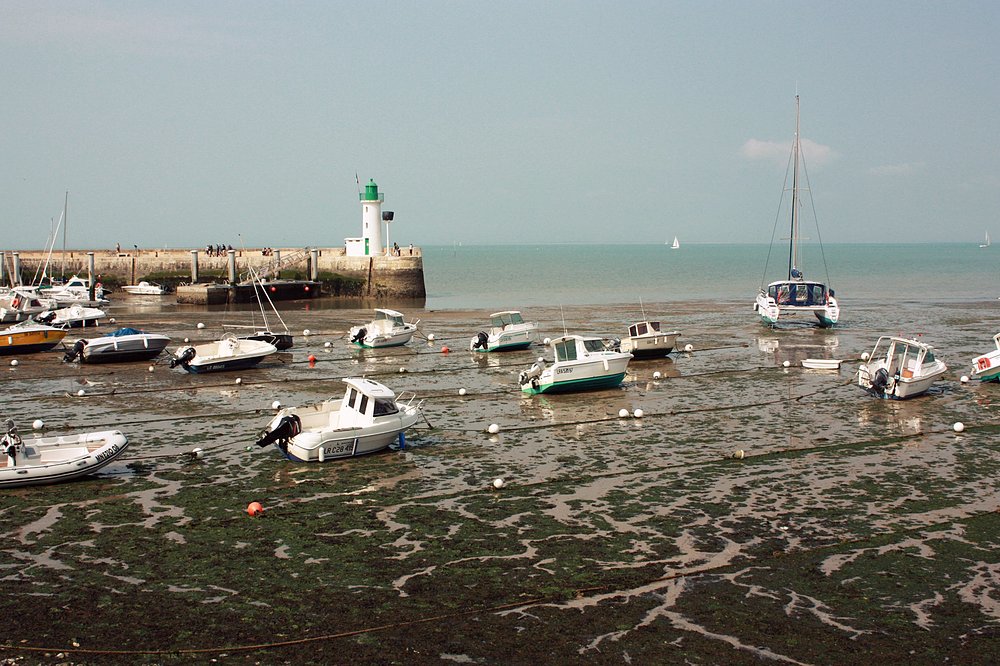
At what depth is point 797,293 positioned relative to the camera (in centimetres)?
4609

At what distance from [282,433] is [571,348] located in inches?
431

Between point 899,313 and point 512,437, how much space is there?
40.2 metres

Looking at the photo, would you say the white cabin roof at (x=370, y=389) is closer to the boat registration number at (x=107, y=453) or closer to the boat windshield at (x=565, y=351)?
the boat registration number at (x=107, y=453)

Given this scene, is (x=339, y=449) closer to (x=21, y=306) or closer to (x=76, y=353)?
(x=76, y=353)

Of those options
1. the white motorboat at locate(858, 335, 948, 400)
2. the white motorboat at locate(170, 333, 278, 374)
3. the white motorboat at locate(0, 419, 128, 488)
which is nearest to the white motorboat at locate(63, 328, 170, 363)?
the white motorboat at locate(170, 333, 278, 374)

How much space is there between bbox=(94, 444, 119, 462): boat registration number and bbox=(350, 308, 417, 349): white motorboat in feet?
64.8

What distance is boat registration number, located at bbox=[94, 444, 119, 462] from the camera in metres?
17.4

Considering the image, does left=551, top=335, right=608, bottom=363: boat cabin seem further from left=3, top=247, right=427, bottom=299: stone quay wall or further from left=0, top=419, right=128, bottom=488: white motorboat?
left=3, top=247, right=427, bottom=299: stone quay wall

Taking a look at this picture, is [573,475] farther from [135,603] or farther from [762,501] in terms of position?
[135,603]

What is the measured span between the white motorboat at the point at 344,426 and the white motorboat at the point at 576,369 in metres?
6.81

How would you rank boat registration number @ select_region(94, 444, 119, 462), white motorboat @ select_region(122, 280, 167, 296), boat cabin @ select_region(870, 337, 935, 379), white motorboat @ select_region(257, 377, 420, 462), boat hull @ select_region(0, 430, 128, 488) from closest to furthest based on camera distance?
boat hull @ select_region(0, 430, 128, 488) → boat registration number @ select_region(94, 444, 119, 462) → white motorboat @ select_region(257, 377, 420, 462) → boat cabin @ select_region(870, 337, 935, 379) → white motorboat @ select_region(122, 280, 167, 296)

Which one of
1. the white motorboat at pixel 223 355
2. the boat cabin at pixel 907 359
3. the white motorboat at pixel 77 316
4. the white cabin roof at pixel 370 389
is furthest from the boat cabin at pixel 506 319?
the white motorboat at pixel 77 316

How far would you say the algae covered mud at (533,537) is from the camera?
36.6 feet

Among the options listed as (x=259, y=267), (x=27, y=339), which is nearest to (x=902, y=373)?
(x=27, y=339)
